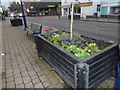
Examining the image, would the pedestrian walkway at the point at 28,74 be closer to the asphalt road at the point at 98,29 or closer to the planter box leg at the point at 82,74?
the planter box leg at the point at 82,74

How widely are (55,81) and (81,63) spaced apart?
1.14 metres

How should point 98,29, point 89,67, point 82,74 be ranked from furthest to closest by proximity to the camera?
point 98,29
point 89,67
point 82,74

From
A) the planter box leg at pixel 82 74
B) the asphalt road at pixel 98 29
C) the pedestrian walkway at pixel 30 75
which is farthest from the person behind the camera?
the asphalt road at pixel 98 29

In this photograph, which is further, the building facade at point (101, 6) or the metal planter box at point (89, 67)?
the building facade at point (101, 6)

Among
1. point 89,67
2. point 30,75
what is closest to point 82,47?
point 89,67

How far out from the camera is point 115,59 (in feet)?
8.01

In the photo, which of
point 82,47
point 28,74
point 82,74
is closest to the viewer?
point 82,74

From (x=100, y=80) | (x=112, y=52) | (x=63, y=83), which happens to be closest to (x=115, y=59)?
(x=112, y=52)

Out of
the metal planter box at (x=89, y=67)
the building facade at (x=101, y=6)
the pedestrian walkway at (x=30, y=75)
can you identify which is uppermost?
the building facade at (x=101, y=6)

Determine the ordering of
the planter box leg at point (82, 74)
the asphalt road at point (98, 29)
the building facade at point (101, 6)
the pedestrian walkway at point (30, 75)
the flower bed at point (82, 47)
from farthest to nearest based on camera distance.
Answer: the building facade at point (101, 6) → the asphalt road at point (98, 29) → the pedestrian walkway at point (30, 75) → the flower bed at point (82, 47) → the planter box leg at point (82, 74)

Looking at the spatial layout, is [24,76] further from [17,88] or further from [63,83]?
[63,83]

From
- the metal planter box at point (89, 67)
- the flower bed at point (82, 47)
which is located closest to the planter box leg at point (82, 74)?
the metal planter box at point (89, 67)

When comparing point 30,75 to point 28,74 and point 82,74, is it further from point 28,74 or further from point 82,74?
point 82,74

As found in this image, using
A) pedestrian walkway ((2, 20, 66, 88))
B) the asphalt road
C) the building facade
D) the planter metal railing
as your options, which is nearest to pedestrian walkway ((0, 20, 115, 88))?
pedestrian walkway ((2, 20, 66, 88))
